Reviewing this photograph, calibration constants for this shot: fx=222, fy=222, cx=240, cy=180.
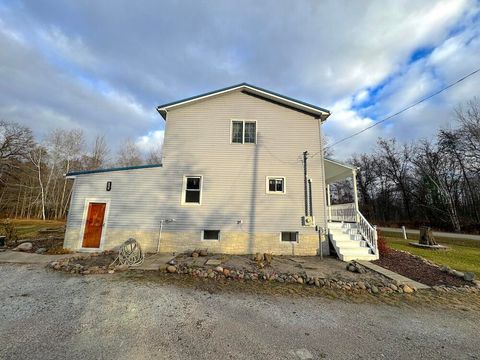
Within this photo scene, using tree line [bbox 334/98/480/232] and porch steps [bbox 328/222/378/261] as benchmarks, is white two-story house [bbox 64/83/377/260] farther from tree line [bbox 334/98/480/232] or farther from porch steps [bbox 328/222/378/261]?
tree line [bbox 334/98/480/232]

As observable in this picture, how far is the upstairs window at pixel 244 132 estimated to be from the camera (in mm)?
10375

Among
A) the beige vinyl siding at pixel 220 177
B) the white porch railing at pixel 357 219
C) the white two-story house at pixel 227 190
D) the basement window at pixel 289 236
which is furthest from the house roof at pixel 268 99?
the basement window at pixel 289 236

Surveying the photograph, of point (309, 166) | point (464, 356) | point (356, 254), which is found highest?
point (309, 166)

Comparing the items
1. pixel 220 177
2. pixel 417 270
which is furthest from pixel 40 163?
pixel 417 270

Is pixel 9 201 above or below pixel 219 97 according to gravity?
below

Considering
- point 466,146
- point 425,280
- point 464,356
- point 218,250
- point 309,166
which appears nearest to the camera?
point 464,356

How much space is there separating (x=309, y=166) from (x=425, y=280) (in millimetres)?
5560

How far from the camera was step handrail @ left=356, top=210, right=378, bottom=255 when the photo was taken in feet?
29.0

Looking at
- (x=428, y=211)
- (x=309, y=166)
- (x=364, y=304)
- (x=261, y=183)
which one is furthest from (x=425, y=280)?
(x=428, y=211)

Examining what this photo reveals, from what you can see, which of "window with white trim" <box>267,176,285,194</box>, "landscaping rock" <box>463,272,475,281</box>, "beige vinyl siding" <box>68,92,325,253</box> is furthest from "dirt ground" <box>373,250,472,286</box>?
"window with white trim" <box>267,176,285,194</box>

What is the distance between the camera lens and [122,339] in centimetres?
326

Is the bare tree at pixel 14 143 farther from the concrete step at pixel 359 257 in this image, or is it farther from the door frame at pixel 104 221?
the concrete step at pixel 359 257

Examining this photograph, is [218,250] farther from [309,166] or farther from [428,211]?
[428,211]

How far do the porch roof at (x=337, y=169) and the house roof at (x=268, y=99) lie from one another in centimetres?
218
